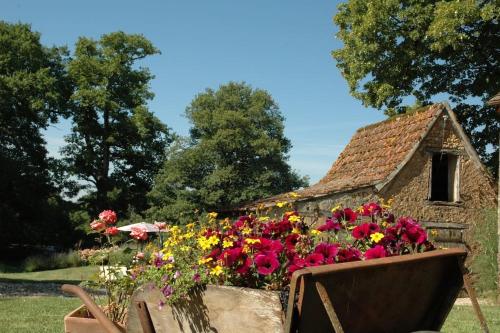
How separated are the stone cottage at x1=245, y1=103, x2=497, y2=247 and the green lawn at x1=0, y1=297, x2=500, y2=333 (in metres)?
3.59

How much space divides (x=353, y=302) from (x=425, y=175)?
13186 millimetres

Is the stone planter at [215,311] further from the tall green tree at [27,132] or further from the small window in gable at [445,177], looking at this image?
the tall green tree at [27,132]

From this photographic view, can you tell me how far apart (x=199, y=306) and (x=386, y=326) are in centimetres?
103

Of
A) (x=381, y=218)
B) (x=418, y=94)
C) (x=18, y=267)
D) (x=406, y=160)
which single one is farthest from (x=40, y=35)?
(x=381, y=218)

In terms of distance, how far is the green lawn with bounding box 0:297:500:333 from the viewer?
8.24 m

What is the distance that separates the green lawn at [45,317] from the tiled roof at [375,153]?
13.2 ft

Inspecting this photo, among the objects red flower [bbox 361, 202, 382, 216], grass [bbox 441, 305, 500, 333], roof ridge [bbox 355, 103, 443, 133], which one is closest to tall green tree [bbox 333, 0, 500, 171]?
roof ridge [bbox 355, 103, 443, 133]

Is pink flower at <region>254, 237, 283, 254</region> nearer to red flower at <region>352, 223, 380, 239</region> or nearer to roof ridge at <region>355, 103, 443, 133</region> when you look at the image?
red flower at <region>352, 223, 380, 239</region>

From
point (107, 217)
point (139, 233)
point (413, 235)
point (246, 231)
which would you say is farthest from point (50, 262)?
point (413, 235)

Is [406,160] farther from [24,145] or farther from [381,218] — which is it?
[24,145]

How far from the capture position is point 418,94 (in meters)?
21.1

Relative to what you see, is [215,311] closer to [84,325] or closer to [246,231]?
[246,231]

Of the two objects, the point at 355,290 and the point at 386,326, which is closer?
the point at 355,290

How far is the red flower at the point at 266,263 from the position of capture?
8.70 feet
